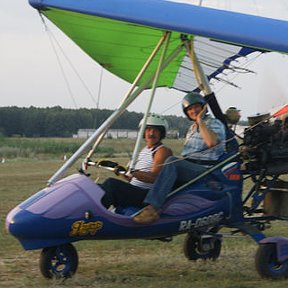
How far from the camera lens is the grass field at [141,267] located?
21.0 ft

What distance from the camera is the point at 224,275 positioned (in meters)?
6.81

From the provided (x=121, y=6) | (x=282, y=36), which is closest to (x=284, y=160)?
(x=282, y=36)

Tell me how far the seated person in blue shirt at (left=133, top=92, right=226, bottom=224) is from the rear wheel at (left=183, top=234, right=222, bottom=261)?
1234mm

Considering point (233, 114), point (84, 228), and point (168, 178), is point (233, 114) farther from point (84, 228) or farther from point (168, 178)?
point (84, 228)

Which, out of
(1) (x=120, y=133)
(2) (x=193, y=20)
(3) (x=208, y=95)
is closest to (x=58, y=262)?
(1) (x=120, y=133)

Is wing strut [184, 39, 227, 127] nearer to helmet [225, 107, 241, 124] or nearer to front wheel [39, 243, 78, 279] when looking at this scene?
helmet [225, 107, 241, 124]

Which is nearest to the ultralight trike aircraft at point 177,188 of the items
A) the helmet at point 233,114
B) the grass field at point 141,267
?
the grass field at point 141,267

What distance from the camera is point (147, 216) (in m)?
6.44

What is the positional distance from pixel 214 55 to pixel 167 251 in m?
2.51

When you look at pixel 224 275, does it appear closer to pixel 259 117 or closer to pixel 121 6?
pixel 259 117

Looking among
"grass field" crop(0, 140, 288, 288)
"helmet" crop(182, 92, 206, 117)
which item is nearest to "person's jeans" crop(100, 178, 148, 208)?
"grass field" crop(0, 140, 288, 288)

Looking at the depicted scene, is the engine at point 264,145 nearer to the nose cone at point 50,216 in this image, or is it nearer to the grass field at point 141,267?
the grass field at point 141,267

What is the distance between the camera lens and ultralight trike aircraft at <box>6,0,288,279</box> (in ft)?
19.9

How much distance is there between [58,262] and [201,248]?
1996 mm
